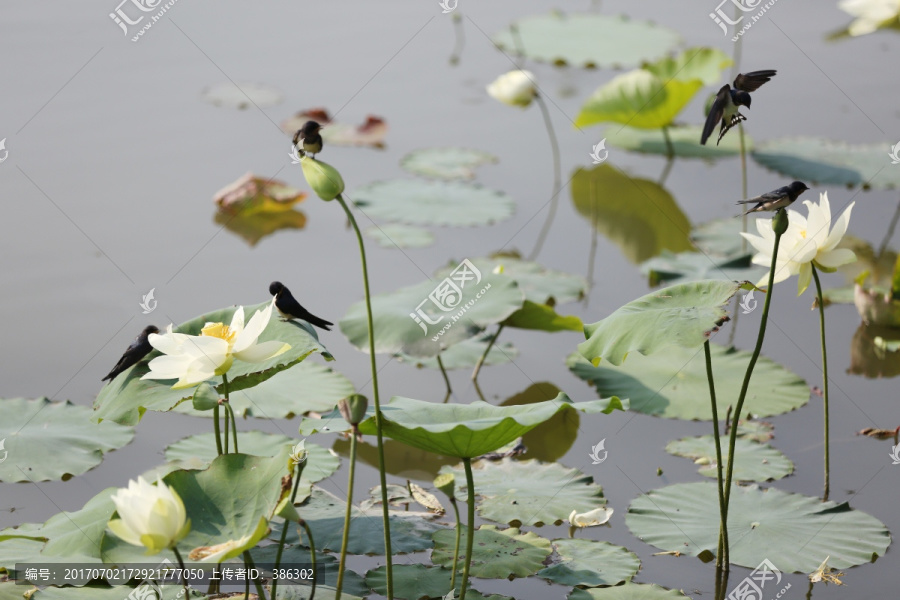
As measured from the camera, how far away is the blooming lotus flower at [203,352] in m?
1.49

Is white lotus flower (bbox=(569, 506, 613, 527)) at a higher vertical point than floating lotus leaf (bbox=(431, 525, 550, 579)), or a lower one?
higher

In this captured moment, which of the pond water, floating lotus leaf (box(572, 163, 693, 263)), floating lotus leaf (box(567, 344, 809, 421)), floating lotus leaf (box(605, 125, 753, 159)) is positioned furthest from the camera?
floating lotus leaf (box(605, 125, 753, 159))

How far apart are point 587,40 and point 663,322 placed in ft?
12.7

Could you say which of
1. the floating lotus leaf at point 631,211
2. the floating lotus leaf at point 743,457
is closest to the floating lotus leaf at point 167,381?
the floating lotus leaf at point 743,457

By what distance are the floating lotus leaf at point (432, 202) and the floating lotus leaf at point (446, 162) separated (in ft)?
0.25

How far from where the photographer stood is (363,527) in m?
1.91

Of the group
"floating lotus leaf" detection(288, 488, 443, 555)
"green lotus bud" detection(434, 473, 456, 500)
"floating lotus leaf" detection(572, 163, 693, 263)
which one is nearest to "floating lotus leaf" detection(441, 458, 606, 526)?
"floating lotus leaf" detection(288, 488, 443, 555)

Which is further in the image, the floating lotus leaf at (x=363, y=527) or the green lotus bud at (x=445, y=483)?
the floating lotus leaf at (x=363, y=527)

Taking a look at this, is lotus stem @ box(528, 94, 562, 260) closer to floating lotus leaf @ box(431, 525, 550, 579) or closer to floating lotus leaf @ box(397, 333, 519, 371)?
floating lotus leaf @ box(397, 333, 519, 371)

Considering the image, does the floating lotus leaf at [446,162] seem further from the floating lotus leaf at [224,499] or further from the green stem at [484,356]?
the floating lotus leaf at [224,499]

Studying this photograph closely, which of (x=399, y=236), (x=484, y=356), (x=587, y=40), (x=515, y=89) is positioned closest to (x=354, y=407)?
(x=484, y=356)

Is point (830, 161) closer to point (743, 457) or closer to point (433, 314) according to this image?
point (743, 457)

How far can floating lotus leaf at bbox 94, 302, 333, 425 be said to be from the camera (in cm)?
166

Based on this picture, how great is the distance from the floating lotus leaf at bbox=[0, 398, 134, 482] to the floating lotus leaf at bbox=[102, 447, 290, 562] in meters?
0.64
